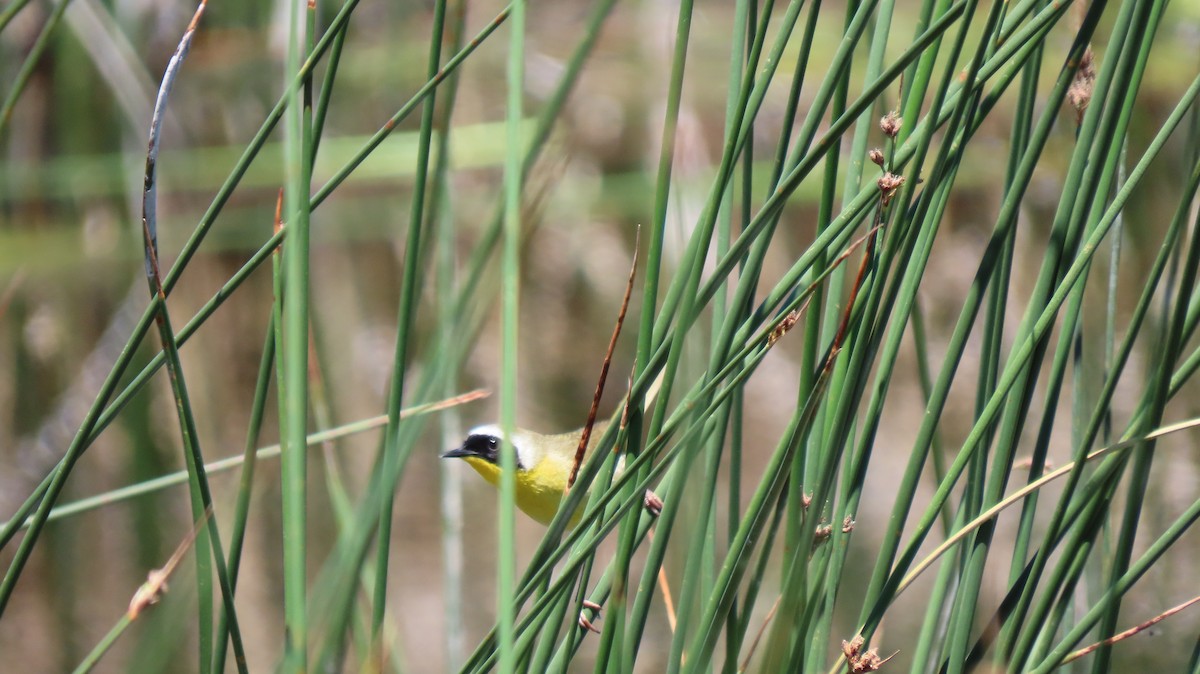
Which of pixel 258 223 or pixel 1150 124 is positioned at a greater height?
pixel 1150 124

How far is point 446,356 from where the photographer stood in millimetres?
481

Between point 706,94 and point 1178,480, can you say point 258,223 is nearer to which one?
point 706,94

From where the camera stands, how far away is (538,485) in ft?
4.96

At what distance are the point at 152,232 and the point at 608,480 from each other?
0.98 ft

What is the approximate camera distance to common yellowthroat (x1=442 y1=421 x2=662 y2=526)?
148cm

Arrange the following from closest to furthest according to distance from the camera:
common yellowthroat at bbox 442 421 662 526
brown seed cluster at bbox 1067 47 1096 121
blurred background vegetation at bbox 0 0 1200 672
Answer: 1. brown seed cluster at bbox 1067 47 1096 121
2. common yellowthroat at bbox 442 421 662 526
3. blurred background vegetation at bbox 0 0 1200 672

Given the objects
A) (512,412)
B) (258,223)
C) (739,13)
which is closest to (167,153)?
(258,223)

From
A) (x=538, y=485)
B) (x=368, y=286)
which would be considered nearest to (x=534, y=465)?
(x=538, y=485)

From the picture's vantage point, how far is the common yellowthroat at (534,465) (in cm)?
148

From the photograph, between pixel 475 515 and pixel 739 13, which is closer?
pixel 739 13

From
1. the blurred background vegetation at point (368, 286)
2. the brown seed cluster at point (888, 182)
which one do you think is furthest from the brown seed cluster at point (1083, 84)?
the blurred background vegetation at point (368, 286)

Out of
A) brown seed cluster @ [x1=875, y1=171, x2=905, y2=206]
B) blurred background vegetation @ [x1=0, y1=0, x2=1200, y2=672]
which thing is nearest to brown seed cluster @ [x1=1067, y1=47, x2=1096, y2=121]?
brown seed cluster @ [x1=875, y1=171, x2=905, y2=206]

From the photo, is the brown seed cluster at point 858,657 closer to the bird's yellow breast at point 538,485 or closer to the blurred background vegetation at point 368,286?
the bird's yellow breast at point 538,485

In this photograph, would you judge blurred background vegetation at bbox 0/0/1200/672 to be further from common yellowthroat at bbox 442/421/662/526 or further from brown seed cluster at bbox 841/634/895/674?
brown seed cluster at bbox 841/634/895/674
